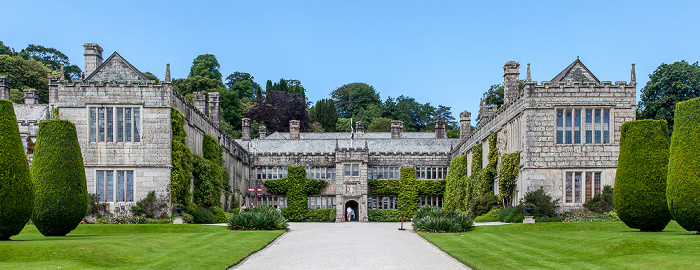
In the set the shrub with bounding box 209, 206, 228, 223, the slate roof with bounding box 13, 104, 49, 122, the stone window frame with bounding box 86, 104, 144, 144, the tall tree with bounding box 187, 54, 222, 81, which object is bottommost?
the shrub with bounding box 209, 206, 228, 223

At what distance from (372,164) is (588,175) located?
2418 centimetres

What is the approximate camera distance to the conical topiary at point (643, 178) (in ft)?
86.0

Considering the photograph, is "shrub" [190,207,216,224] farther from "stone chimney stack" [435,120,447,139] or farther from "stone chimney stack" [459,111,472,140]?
"stone chimney stack" [435,120,447,139]

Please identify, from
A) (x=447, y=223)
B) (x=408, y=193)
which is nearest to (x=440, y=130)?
(x=408, y=193)

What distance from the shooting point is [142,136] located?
38375 millimetres

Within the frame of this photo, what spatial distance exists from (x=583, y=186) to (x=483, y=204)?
7181 millimetres

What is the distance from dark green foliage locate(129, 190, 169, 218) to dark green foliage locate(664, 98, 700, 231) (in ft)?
80.6

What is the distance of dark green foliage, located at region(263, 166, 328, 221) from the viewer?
57.2 metres

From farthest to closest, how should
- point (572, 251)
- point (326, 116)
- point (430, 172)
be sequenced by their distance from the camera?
1. point (326, 116)
2. point (430, 172)
3. point (572, 251)

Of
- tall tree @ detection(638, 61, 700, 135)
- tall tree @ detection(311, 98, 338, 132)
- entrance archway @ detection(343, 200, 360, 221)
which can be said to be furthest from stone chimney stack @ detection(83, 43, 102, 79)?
tall tree @ detection(311, 98, 338, 132)

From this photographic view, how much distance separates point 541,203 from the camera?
3553 centimetres

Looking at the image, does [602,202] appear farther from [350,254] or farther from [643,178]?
[350,254]

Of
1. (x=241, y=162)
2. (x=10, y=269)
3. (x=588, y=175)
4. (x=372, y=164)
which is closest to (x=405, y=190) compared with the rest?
(x=372, y=164)

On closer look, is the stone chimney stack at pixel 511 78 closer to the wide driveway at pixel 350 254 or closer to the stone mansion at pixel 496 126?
the stone mansion at pixel 496 126
